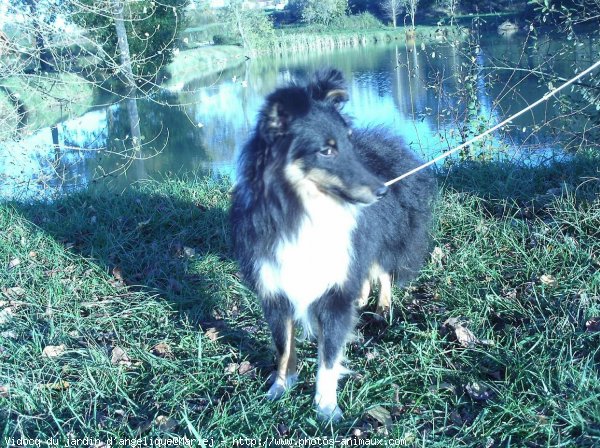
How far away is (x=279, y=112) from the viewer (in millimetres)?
2502

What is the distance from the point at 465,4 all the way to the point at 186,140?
19.7ft

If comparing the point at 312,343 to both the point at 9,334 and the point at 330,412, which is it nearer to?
the point at 330,412

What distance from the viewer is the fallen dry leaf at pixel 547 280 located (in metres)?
3.44

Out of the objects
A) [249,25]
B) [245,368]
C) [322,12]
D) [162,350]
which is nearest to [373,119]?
[245,368]

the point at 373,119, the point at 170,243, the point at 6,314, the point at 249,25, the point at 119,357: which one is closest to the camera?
the point at 119,357

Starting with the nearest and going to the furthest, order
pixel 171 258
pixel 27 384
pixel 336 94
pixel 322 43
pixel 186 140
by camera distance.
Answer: pixel 336 94
pixel 27 384
pixel 171 258
pixel 186 140
pixel 322 43

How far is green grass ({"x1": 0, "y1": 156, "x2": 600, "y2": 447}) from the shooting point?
2.61m

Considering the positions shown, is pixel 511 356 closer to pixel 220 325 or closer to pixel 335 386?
pixel 335 386

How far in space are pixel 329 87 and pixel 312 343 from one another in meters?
1.74

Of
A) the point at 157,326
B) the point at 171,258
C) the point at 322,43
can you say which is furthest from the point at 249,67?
the point at 157,326

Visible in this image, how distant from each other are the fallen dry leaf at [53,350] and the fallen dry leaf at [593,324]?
11.0ft

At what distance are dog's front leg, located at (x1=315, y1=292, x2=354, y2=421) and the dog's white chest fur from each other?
0.10 meters

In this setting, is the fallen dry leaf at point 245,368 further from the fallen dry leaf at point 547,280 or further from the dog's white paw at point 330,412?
the fallen dry leaf at point 547,280

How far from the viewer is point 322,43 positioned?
48.3 ft
